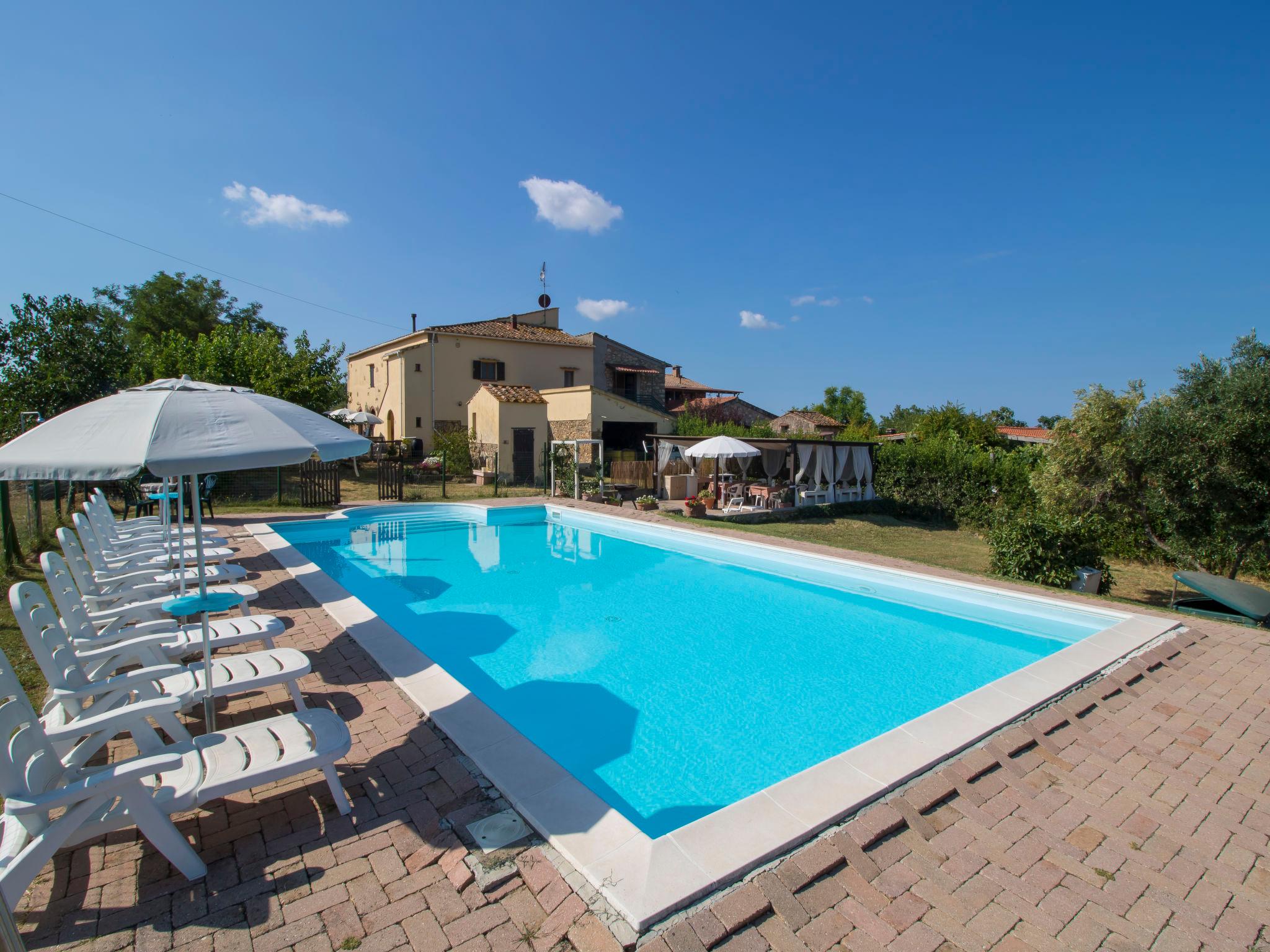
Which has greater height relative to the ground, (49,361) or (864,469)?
(49,361)

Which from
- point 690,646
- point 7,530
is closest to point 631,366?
point 690,646

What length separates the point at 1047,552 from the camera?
9461mm

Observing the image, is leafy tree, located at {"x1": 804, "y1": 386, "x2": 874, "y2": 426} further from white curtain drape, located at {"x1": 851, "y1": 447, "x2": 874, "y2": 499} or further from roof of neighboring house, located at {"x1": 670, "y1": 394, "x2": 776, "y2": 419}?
white curtain drape, located at {"x1": 851, "y1": 447, "x2": 874, "y2": 499}

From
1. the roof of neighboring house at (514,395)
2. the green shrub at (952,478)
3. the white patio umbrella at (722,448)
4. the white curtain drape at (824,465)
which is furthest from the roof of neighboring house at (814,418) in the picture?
the white patio umbrella at (722,448)

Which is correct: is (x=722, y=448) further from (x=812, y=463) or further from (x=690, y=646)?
(x=690, y=646)

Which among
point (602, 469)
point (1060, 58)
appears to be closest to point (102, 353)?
point (602, 469)

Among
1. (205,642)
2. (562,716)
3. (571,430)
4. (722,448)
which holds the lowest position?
(562,716)

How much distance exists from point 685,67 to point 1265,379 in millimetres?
13466

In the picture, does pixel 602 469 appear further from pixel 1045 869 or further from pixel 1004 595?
pixel 1045 869

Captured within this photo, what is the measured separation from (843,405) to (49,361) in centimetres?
6224

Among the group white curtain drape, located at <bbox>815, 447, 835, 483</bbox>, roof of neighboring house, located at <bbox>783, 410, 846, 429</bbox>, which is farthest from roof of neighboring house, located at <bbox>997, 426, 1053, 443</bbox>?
white curtain drape, located at <bbox>815, 447, 835, 483</bbox>

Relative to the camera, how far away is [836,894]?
2.66 metres

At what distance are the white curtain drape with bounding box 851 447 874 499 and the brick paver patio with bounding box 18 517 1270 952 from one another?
697 inches

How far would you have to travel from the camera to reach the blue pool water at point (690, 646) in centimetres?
493
